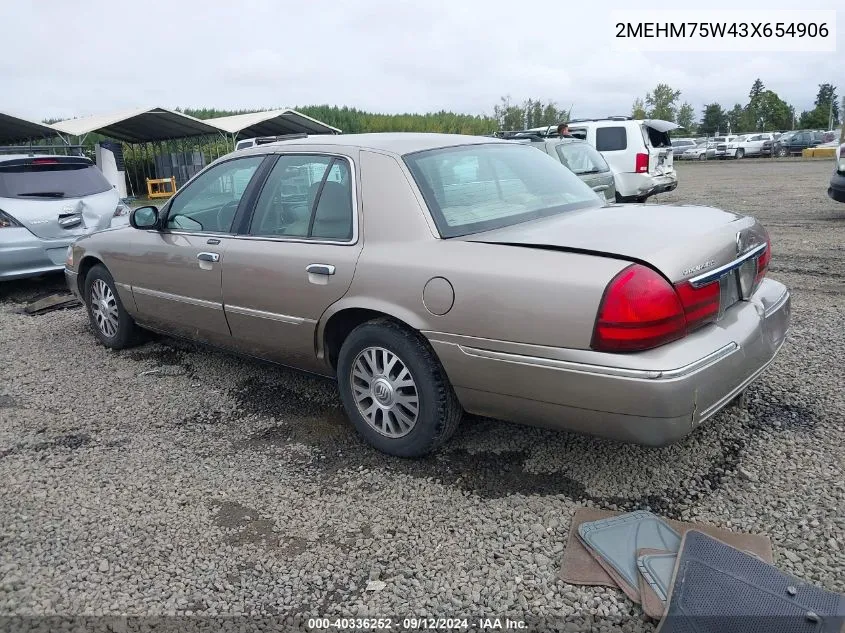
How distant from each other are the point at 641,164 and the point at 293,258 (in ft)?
36.7

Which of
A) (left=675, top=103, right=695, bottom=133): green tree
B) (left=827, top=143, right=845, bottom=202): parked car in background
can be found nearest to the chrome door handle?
(left=827, top=143, right=845, bottom=202): parked car in background

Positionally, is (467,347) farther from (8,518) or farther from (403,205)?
(8,518)

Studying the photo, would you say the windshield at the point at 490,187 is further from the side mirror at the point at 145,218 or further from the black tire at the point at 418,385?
the side mirror at the point at 145,218

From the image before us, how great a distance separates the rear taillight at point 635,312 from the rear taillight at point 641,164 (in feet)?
37.7

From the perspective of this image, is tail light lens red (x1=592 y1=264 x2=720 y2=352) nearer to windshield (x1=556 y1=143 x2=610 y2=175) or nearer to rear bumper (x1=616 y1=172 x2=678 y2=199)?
windshield (x1=556 y1=143 x2=610 y2=175)

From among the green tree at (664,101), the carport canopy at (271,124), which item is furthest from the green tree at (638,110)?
the carport canopy at (271,124)

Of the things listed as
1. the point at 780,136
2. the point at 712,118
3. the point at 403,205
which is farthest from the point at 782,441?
the point at 712,118

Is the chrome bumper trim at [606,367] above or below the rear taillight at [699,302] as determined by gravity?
below

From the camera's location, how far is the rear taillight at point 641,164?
13367 millimetres

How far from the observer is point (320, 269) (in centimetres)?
356

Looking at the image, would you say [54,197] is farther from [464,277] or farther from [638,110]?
[638,110]

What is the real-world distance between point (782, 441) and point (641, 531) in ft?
3.86

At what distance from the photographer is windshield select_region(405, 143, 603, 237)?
11.0 ft

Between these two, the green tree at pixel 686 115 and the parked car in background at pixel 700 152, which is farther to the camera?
the green tree at pixel 686 115
